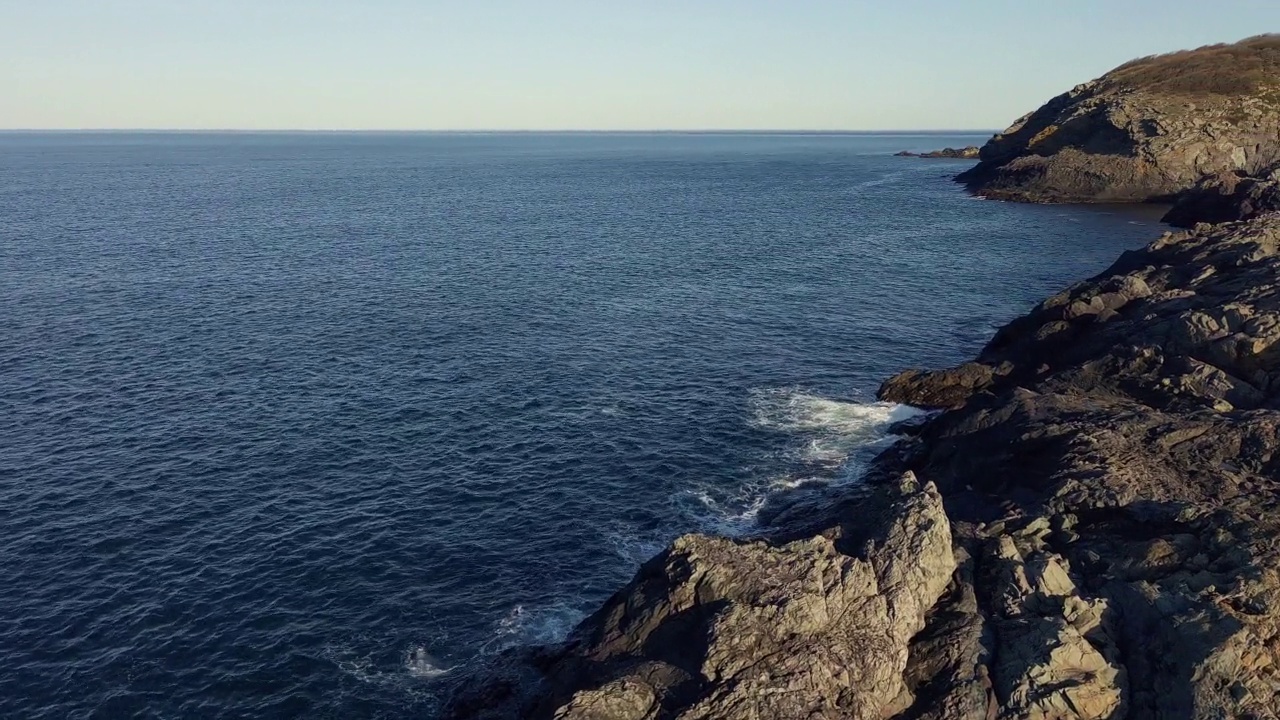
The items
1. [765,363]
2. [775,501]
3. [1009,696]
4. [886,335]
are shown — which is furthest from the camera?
[886,335]

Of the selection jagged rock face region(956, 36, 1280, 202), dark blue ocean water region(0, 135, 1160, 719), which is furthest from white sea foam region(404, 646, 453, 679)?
jagged rock face region(956, 36, 1280, 202)

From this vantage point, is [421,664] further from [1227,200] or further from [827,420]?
[1227,200]

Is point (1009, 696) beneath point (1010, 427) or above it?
beneath

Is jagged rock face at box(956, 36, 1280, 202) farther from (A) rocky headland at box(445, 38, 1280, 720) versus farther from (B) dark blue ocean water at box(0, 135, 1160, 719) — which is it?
(A) rocky headland at box(445, 38, 1280, 720)

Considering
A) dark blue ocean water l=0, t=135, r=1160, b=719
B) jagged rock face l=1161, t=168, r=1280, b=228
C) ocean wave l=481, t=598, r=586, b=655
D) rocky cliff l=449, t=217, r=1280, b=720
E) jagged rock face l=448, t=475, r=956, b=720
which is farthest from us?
jagged rock face l=1161, t=168, r=1280, b=228

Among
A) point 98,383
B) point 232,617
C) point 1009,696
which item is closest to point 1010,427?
point 1009,696

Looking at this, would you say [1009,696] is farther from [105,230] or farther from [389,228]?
[105,230]

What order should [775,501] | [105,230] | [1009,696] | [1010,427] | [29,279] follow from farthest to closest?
1. [105,230]
2. [29,279]
3. [775,501]
4. [1010,427]
5. [1009,696]
